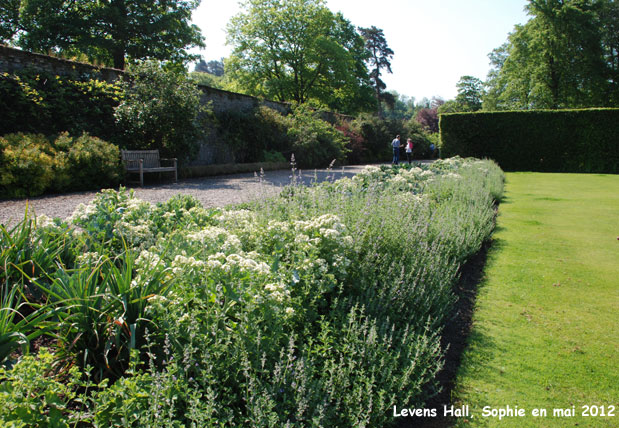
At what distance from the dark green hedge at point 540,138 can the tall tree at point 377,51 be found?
2295cm

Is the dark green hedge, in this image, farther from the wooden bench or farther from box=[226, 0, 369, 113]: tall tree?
the wooden bench

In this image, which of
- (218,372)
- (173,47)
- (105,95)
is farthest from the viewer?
(173,47)

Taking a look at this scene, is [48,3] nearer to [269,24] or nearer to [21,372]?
[269,24]

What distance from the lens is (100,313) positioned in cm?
216

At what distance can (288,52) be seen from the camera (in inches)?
1224

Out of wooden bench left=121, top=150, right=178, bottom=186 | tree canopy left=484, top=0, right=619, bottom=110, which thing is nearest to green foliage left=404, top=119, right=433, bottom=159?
tree canopy left=484, top=0, right=619, bottom=110

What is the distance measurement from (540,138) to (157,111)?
21.0m

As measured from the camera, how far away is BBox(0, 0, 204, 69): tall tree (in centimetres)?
2167

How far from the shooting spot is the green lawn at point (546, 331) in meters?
2.48

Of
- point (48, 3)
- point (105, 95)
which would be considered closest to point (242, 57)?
point (48, 3)

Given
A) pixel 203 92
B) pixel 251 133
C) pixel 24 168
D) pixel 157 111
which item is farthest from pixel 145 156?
pixel 251 133

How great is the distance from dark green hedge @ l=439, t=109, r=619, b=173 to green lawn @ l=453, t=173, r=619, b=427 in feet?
58.0

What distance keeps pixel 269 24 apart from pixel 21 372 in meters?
33.1

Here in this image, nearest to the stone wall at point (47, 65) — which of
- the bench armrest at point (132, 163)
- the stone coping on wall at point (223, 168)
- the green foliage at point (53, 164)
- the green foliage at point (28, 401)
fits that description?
the green foliage at point (53, 164)
